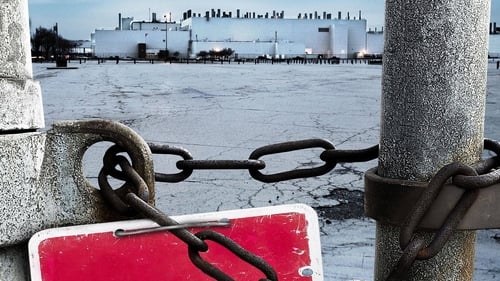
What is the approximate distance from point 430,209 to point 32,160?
84 cm

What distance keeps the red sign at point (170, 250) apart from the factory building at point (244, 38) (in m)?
103

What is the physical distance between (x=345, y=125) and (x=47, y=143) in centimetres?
1043

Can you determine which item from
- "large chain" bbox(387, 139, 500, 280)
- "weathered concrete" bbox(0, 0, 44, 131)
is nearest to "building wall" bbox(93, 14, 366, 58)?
"weathered concrete" bbox(0, 0, 44, 131)

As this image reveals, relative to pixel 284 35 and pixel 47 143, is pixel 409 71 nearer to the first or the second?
pixel 47 143

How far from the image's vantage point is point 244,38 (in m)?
109

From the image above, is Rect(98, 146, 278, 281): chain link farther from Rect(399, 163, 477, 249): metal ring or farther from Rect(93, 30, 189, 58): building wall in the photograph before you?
Rect(93, 30, 189, 58): building wall

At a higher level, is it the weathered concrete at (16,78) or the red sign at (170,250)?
the weathered concrete at (16,78)

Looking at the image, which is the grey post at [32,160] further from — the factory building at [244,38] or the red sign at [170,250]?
the factory building at [244,38]

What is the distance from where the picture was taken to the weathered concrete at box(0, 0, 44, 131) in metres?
1.38

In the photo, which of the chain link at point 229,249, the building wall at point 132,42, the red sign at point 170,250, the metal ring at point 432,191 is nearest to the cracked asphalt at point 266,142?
the red sign at point 170,250

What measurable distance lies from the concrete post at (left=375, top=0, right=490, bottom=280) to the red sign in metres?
0.24

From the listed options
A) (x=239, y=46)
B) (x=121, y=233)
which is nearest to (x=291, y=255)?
(x=121, y=233)

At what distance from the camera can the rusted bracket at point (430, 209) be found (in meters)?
1.41

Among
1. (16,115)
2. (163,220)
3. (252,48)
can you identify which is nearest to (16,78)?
(16,115)
